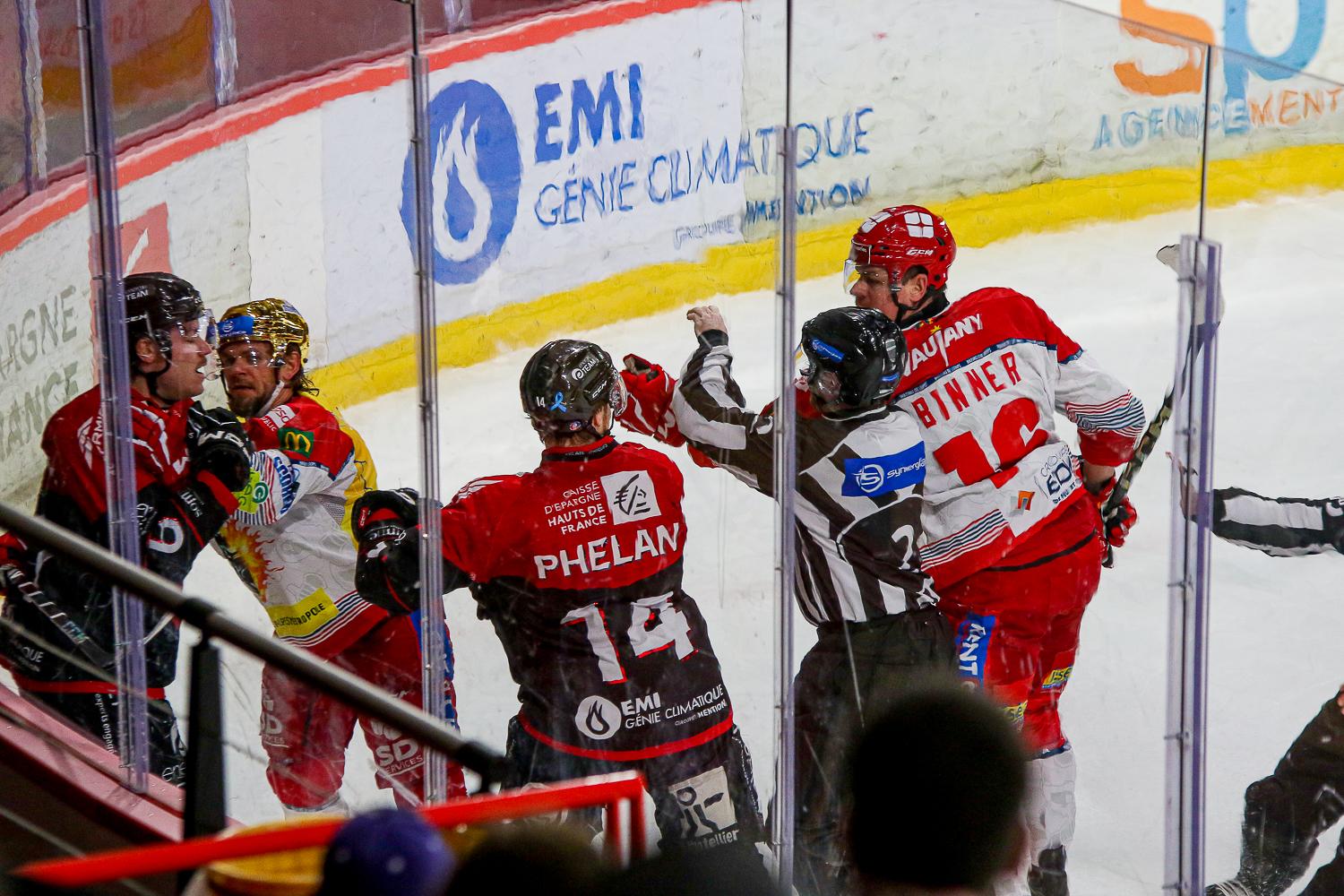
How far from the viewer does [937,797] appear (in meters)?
1.63

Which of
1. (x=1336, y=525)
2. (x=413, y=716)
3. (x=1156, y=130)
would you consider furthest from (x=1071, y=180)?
(x=413, y=716)

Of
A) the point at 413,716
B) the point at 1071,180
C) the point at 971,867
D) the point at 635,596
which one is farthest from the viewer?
the point at 1071,180

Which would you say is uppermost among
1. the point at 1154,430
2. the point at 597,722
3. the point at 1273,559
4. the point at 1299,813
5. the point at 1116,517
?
the point at 1154,430

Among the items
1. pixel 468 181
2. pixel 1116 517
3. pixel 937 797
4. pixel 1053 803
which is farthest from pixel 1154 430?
pixel 937 797

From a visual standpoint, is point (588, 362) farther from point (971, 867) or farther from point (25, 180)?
point (971, 867)

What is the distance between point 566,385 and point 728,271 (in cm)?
42

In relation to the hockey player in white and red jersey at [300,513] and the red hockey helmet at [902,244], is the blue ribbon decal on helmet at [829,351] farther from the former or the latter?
the hockey player in white and red jersey at [300,513]

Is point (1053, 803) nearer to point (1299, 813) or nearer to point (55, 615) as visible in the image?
point (1299, 813)

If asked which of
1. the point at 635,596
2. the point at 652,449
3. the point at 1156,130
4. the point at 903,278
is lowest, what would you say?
the point at 635,596

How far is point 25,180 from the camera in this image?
4273mm

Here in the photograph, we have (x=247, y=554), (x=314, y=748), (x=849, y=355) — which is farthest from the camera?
(x=247, y=554)

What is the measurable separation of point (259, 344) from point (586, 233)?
0.77 metres

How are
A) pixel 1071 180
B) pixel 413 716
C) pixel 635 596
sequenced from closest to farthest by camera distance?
1. pixel 413 716
2. pixel 635 596
3. pixel 1071 180

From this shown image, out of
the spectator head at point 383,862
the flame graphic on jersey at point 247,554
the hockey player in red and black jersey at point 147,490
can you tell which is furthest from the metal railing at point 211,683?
the flame graphic on jersey at point 247,554
